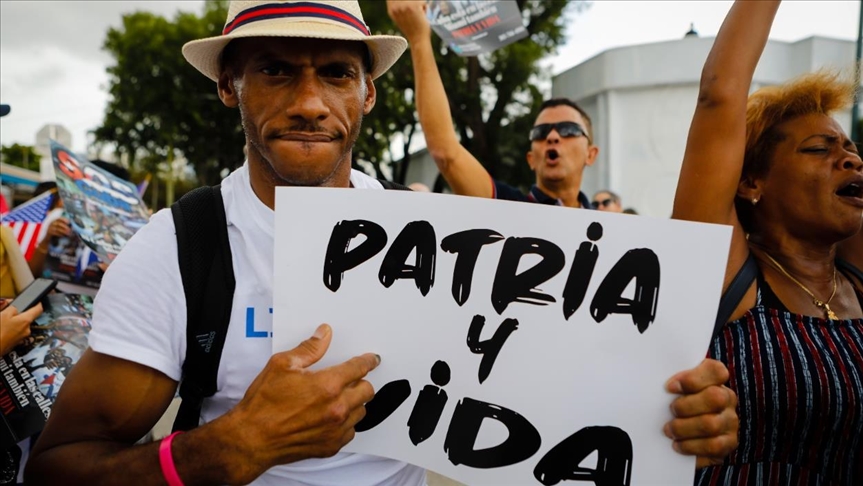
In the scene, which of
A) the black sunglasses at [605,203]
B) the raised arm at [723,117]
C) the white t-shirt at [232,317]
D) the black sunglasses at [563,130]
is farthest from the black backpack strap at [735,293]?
the black sunglasses at [605,203]

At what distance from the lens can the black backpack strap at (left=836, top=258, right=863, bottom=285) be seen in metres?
1.95

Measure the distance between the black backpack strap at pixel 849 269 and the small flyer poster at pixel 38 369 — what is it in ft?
9.20

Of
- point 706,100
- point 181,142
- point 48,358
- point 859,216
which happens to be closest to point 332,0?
point 706,100

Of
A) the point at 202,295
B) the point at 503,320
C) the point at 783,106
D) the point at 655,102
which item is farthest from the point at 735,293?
the point at 655,102

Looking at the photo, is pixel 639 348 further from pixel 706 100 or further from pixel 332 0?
pixel 332 0

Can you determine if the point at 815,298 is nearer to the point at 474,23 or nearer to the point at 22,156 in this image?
the point at 474,23

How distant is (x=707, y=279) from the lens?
4.04 feet

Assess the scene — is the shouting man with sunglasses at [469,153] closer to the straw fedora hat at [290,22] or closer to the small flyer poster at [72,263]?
the straw fedora hat at [290,22]

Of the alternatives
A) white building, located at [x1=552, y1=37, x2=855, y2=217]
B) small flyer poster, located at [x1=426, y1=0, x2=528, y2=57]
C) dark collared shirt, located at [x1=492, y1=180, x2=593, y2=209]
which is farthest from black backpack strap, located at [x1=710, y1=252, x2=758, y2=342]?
white building, located at [x1=552, y1=37, x2=855, y2=217]

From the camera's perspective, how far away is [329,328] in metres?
1.27

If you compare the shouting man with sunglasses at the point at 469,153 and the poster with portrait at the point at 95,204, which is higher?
the shouting man with sunglasses at the point at 469,153

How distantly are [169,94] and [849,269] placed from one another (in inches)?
984

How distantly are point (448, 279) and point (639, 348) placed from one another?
0.41 m

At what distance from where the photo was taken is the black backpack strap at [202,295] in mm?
1347
